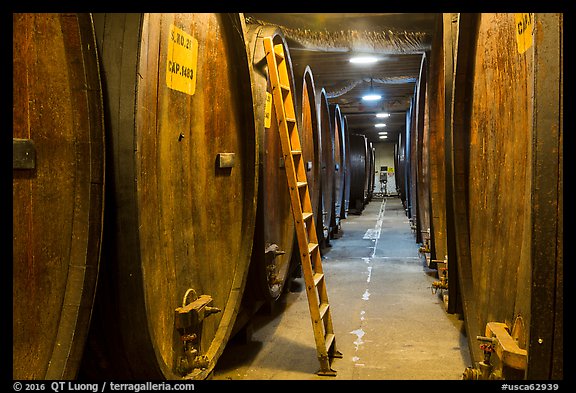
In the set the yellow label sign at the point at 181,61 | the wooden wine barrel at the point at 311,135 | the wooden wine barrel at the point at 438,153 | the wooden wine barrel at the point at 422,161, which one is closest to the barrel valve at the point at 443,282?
the wooden wine barrel at the point at 438,153

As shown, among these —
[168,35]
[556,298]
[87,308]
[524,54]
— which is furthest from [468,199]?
[87,308]

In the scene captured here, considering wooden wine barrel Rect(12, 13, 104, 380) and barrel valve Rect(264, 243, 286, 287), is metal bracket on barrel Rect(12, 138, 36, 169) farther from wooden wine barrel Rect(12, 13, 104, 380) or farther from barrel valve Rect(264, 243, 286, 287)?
barrel valve Rect(264, 243, 286, 287)

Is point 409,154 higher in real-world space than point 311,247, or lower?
higher

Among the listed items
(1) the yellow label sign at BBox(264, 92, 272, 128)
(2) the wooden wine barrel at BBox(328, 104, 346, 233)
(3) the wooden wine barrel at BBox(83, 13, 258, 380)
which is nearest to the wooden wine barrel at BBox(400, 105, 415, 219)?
(2) the wooden wine barrel at BBox(328, 104, 346, 233)

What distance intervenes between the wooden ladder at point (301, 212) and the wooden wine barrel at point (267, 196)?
0.30 feet

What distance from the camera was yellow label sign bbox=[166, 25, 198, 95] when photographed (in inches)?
80.3

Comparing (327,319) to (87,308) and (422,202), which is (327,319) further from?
(422,202)

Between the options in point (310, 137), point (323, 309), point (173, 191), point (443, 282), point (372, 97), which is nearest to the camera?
point (173, 191)

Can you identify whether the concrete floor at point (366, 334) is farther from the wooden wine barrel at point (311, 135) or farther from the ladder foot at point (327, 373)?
the wooden wine barrel at point (311, 135)

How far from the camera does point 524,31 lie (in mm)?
1593

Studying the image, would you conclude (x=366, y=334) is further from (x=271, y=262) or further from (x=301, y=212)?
(x=301, y=212)

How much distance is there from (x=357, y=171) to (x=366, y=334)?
901 centimetres

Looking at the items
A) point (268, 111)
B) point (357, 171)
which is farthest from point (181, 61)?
point (357, 171)

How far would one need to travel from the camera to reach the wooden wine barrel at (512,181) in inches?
51.2
